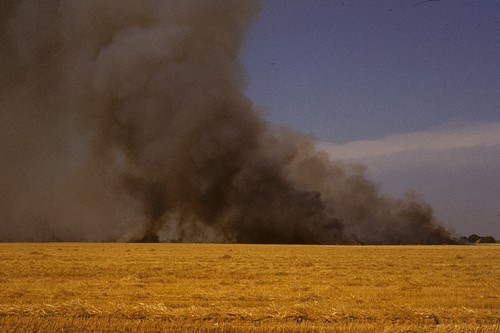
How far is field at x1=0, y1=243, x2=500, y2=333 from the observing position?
26.2 feet

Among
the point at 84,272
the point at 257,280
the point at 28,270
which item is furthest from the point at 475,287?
the point at 28,270

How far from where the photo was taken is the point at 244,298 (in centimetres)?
1097

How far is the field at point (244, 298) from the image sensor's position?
7.97m

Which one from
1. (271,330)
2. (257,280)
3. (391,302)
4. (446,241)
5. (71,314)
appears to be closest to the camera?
(271,330)

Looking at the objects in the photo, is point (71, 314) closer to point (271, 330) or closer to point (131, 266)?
point (271, 330)

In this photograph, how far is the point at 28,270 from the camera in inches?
675

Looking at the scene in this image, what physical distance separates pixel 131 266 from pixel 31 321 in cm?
1138

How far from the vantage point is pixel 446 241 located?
71.8 m

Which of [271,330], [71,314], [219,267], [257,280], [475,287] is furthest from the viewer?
[219,267]

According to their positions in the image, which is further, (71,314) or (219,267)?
(219,267)

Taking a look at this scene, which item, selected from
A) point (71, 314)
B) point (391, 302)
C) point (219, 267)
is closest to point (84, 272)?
point (219, 267)

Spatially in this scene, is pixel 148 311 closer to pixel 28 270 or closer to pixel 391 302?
pixel 391 302

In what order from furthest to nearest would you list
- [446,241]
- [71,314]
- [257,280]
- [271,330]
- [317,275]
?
[446,241]
[317,275]
[257,280]
[71,314]
[271,330]

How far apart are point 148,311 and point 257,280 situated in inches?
267
